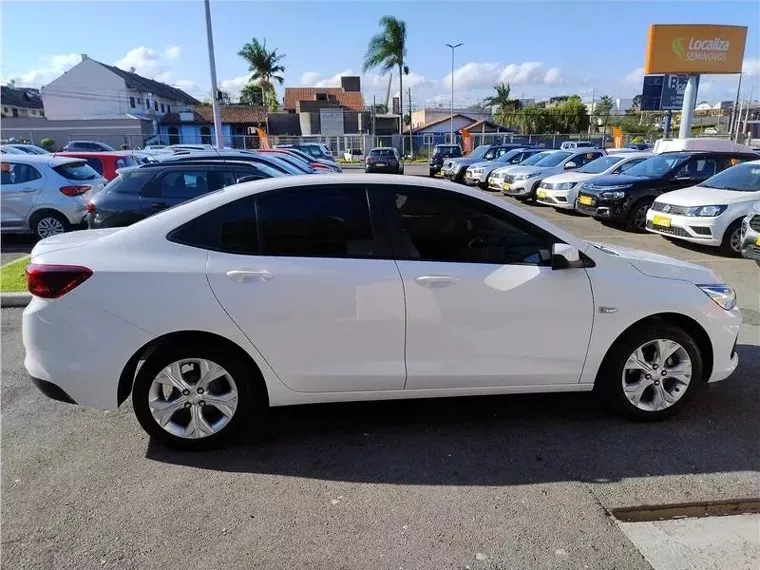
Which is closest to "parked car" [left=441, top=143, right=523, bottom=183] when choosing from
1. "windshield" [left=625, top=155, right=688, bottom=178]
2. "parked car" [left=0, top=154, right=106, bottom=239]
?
"windshield" [left=625, top=155, right=688, bottom=178]

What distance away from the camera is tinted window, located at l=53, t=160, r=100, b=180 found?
9.64 m

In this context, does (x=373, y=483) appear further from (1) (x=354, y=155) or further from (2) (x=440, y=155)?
(1) (x=354, y=155)

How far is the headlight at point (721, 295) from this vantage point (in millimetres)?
3637

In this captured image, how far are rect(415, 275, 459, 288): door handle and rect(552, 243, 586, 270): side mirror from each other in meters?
0.64

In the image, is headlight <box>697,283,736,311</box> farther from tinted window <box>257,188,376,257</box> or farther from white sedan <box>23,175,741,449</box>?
tinted window <box>257,188,376,257</box>

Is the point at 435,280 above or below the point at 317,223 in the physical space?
below

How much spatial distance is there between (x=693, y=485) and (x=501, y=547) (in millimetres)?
1266

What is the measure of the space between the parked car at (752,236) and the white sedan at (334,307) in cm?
484

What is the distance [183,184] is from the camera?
296 inches

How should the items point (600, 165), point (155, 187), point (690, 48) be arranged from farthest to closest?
point (690, 48) < point (600, 165) < point (155, 187)

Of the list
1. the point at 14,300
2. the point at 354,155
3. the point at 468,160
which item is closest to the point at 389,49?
the point at 354,155

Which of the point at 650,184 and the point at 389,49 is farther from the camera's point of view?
the point at 389,49

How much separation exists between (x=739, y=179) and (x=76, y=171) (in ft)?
38.9

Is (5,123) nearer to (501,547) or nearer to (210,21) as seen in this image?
(210,21)
